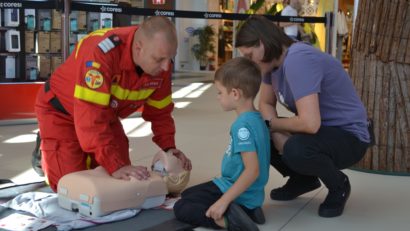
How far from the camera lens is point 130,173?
2.36 meters

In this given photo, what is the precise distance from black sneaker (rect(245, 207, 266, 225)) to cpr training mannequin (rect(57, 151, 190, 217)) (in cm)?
42

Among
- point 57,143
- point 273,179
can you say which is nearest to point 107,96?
point 57,143

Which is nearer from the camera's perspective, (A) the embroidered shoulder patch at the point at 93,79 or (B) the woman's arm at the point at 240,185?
(B) the woman's arm at the point at 240,185

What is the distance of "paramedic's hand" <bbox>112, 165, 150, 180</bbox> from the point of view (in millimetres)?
2330

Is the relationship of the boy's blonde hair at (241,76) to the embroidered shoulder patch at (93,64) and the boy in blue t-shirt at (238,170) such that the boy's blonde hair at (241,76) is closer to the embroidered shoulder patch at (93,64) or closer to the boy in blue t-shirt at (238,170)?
the boy in blue t-shirt at (238,170)

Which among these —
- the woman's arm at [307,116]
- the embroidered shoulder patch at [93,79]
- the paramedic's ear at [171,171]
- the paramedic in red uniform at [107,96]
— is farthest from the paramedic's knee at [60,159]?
the woman's arm at [307,116]

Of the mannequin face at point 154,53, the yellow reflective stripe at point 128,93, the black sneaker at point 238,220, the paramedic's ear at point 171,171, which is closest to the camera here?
the black sneaker at point 238,220

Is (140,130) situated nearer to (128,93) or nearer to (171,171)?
(171,171)

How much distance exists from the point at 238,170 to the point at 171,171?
488 millimetres

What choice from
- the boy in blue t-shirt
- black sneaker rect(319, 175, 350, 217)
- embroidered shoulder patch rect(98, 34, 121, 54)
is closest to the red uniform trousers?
embroidered shoulder patch rect(98, 34, 121, 54)

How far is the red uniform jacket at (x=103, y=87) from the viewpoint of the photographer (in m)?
2.29

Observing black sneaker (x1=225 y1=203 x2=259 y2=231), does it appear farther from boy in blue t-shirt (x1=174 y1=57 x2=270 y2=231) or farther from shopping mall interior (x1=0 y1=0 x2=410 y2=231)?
shopping mall interior (x1=0 y1=0 x2=410 y2=231)

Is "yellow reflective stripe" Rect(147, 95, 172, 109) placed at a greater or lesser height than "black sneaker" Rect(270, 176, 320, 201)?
greater

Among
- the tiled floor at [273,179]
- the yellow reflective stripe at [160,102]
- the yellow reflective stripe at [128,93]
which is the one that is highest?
the yellow reflective stripe at [128,93]
